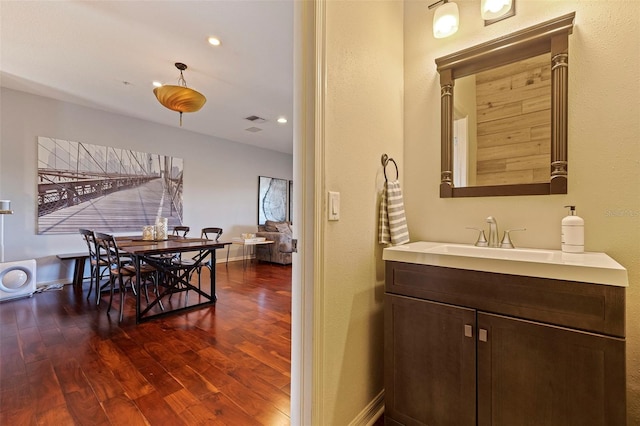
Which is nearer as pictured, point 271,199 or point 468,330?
point 468,330

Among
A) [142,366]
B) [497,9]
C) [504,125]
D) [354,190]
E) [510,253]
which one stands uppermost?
[497,9]

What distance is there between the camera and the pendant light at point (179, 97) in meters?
2.64

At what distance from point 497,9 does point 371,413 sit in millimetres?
2189

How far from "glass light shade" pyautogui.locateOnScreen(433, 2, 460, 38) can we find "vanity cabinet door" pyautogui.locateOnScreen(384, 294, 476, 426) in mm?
1483

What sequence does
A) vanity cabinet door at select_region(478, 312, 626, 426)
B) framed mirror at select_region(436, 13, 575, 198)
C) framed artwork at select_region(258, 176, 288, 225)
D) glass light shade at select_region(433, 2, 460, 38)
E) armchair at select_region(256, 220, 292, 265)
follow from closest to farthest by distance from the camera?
vanity cabinet door at select_region(478, 312, 626, 426), framed mirror at select_region(436, 13, 575, 198), glass light shade at select_region(433, 2, 460, 38), armchair at select_region(256, 220, 292, 265), framed artwork at select_region(258, 176, 288, 225)

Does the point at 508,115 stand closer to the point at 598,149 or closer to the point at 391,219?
the point at 598,149

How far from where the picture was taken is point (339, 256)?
4.00 ft

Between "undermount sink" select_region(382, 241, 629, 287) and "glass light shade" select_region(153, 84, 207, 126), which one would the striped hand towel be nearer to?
"undermount sink" select_region(382, 241, 629, 287)

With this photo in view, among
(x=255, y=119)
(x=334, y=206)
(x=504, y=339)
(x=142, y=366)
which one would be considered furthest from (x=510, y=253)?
(x=255, y=119)

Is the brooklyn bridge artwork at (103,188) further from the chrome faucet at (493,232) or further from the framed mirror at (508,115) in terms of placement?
the chrome faucet at (493,232)

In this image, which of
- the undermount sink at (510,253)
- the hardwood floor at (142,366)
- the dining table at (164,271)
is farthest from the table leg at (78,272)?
the undermount sink at (510,253)

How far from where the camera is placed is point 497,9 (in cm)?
141

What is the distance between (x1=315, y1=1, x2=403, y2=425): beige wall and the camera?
1164 millimetres

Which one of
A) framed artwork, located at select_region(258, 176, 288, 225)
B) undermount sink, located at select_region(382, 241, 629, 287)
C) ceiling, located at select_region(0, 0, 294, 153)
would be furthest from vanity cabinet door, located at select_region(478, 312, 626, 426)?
framed artwork, located at select_region(258, 176, 288, 225)
